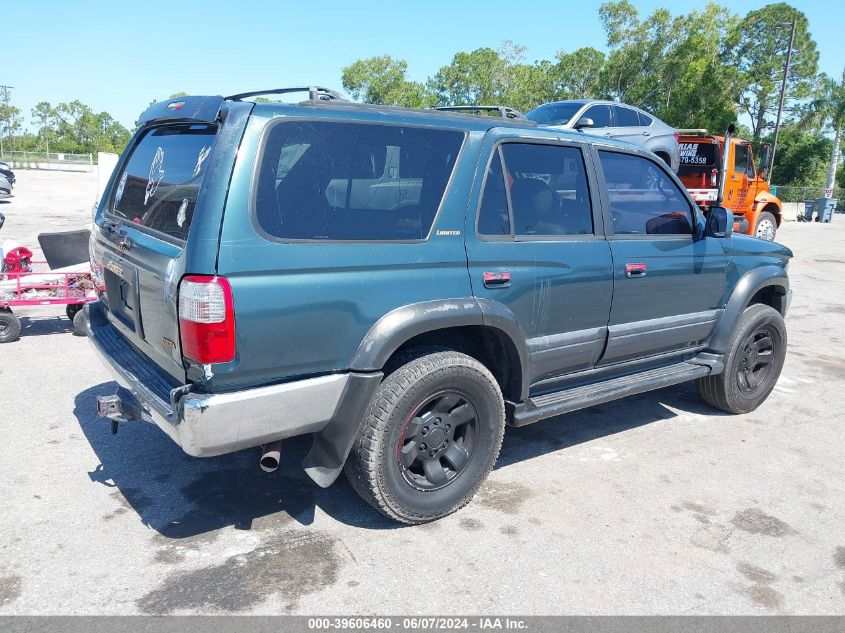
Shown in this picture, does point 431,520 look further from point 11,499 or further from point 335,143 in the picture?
point 11,499

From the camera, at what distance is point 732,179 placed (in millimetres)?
14375

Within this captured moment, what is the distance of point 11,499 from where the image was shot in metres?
3.45

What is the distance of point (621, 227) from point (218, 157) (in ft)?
8.14

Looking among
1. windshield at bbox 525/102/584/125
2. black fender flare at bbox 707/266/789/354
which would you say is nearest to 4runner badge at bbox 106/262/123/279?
black fender flare at bbox 707/266/789/354

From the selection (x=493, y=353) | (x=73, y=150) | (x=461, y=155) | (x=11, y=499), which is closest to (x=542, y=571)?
(x=493, y=353)

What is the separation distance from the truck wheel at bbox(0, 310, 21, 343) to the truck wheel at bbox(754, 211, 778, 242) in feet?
49.7

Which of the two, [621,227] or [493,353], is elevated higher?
[621,227]

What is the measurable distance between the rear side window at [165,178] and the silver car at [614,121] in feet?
26.0

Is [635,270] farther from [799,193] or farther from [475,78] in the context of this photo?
[475,78]

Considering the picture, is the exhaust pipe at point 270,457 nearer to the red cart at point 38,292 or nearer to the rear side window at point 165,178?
the rear side window at point 165,178

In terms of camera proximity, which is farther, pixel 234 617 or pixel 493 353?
pixel 493 353

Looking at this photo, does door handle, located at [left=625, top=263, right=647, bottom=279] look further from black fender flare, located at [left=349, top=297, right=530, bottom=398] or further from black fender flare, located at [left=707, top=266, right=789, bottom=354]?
black fender flare, located at [left=707, top=266, right=789, bottom=354]

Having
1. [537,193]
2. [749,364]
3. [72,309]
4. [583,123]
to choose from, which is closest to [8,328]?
[72,309]

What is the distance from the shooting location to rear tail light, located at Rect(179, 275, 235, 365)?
2598 mm
